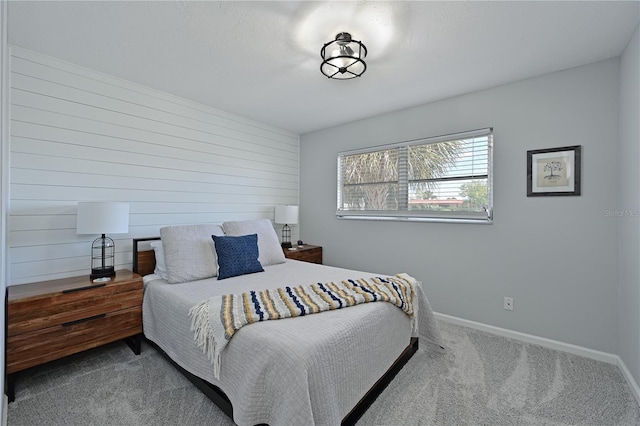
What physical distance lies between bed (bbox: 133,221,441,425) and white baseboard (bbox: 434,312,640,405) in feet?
2.71

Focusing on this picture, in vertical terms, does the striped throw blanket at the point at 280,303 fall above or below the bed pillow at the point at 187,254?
below

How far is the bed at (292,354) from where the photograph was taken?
4.57ft

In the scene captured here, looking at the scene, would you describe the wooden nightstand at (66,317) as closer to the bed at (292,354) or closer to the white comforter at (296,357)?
the bed at (292,354)

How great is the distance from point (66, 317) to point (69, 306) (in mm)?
79

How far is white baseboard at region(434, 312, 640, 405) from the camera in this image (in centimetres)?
212

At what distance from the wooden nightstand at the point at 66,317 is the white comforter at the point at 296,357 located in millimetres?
335

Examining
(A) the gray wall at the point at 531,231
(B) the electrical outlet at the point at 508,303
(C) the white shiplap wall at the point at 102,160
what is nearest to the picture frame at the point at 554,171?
(A) the gray wall at the point at 531,231

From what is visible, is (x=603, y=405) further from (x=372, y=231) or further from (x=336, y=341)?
(x=372, y=231)

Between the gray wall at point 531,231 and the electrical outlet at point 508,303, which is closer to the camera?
the gray wall at point 531,231

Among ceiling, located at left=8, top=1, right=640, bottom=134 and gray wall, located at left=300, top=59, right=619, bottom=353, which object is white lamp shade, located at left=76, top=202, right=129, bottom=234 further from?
gray wall, located at left=300, top=59, right=619, bottom=353

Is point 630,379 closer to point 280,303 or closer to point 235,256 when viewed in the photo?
point 280,303

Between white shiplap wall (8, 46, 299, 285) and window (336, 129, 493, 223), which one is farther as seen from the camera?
window (336, 129, 493, 223)

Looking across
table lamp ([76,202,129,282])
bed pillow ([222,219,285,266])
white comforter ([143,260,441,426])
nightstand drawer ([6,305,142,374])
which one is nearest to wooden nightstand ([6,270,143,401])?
nightstand drawer ([6,305,142,374])

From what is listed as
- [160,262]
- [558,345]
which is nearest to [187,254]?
[160,262]
